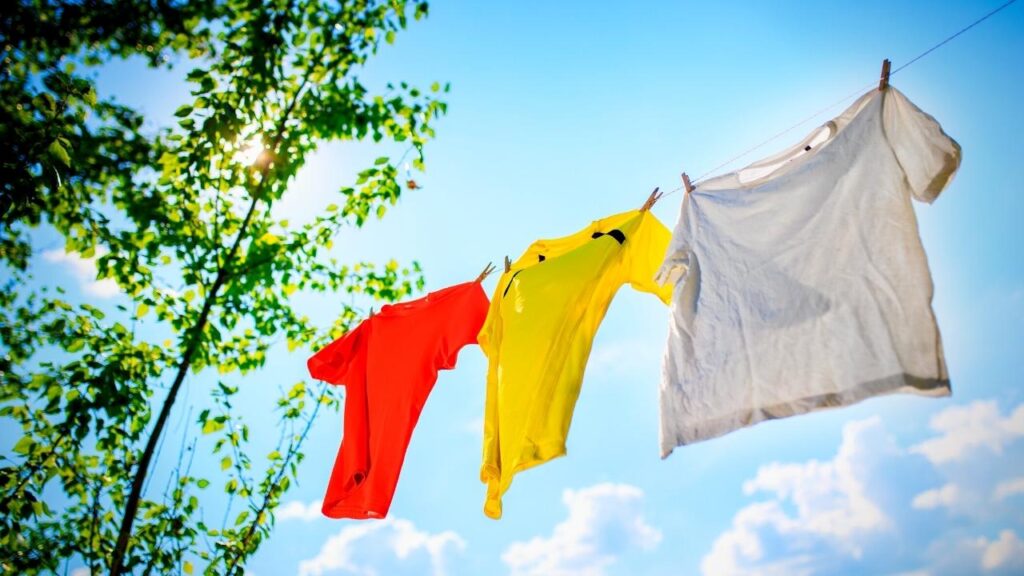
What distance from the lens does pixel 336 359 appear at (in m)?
3.85

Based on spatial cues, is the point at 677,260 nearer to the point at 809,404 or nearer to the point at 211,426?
the point at 809,404

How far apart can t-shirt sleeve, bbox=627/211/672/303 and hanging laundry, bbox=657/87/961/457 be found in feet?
1.47

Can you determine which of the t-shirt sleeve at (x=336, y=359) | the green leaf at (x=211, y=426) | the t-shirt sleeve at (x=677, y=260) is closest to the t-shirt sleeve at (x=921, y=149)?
the t-shirt sleeve at (x=677, y=260)

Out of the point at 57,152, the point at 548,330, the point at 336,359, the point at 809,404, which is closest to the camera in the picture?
the point at 809,404

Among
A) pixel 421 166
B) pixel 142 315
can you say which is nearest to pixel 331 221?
pixel 421 166

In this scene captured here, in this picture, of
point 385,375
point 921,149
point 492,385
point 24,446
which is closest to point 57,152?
point 24,446

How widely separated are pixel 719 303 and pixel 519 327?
3.42 ft

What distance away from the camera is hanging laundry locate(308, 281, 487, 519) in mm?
3186

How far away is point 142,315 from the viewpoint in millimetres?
3375

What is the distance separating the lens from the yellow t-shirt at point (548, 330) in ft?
8.21

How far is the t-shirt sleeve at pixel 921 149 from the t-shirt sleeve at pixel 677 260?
849 millimetres

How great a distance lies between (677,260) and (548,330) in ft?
2.37

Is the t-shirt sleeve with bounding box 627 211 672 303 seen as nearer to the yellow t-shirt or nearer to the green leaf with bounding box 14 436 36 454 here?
the yellow t-shirt

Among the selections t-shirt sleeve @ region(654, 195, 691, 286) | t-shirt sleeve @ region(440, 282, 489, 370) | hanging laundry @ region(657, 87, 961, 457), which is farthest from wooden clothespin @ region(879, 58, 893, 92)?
t-shirt sleeve @ region(440, 282, 489, 370)
